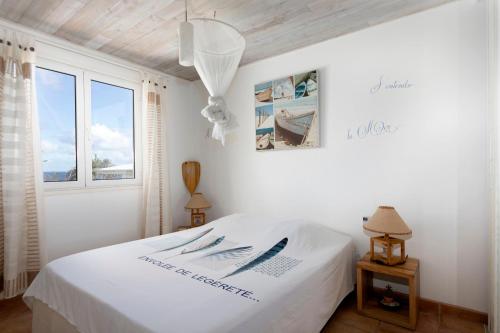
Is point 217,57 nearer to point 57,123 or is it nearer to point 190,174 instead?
point 57,123

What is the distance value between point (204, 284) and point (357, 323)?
48.7 inches

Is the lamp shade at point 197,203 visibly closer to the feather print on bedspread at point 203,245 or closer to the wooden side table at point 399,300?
the feather print on bedspread at point 203,245

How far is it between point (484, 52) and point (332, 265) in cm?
189

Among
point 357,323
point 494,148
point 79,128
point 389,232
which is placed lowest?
point 357,323

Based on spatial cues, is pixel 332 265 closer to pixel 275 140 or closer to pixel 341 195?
pixel 341 195

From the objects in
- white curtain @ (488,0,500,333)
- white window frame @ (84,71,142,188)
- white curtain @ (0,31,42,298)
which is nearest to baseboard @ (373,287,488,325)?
white curtain @ (488,0,500,333)

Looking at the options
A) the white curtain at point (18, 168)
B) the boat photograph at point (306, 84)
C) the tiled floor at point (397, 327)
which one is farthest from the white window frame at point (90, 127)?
the tiled floor at point (397, 327)

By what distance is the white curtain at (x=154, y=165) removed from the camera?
10.3 ft

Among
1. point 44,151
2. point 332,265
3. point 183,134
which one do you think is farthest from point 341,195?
point 44,151

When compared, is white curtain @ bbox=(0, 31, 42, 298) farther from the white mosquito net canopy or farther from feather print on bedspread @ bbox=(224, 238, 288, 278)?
feather print on bedspread @ bbox=(224, 238, 288, 278)

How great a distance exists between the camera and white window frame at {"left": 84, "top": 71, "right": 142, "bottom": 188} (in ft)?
9.21

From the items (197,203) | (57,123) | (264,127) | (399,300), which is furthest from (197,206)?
(399,300)

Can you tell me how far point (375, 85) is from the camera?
7.85 feet

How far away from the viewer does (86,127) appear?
2803 millimetres
